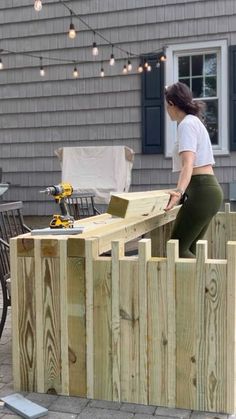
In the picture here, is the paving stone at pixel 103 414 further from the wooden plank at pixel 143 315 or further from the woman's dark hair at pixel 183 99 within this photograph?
the woman's dark hair at pixel 183 99

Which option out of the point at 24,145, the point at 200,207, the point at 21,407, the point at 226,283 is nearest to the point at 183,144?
the point at 200,207

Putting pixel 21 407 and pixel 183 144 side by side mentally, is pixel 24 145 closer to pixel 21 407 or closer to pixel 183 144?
pixel 183 144

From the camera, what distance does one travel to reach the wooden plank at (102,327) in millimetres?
2723

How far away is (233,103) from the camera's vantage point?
286 inches

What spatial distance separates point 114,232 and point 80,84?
18.1ft

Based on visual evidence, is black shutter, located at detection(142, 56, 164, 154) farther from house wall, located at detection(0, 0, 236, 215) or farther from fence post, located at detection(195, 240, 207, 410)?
fence post, located at detection(195, 240, 207, 410)

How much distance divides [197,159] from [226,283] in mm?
1048

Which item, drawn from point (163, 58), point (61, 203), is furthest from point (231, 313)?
point (163, 58)

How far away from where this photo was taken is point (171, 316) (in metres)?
2.62

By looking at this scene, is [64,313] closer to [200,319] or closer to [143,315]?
[143,315]

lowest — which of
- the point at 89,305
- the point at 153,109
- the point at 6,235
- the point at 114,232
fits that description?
the point at 89,305

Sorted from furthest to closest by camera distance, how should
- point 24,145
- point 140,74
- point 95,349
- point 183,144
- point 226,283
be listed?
point 24,145 < point 140,74 < point 183,144 < point 95,349 < point 226,283

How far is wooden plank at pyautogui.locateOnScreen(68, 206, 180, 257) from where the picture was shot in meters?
2.76

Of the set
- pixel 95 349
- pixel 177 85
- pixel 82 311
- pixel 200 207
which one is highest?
pixel 177 85
